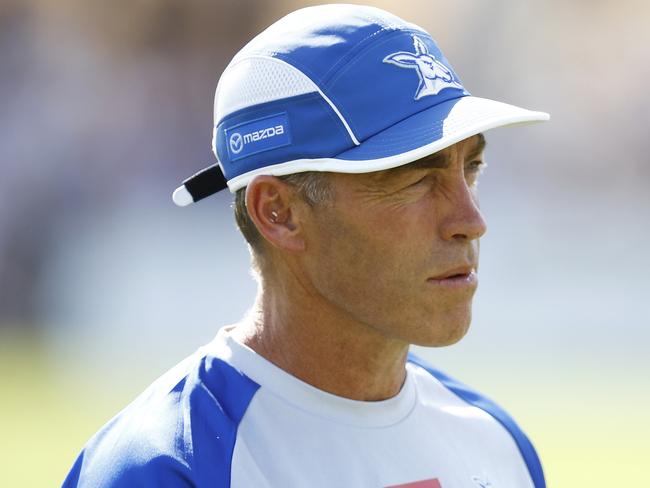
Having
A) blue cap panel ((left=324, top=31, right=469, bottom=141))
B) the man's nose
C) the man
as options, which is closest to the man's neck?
the man

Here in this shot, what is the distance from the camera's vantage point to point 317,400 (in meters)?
2.13

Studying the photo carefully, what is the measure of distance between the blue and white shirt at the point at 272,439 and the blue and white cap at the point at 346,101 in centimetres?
41

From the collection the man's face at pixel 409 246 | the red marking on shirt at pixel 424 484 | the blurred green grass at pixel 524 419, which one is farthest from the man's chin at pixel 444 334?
the blurred green grass at pixel 524 419

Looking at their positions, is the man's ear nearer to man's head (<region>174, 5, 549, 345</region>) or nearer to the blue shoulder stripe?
man's head (<region>174, 5, 549, 345</region>)

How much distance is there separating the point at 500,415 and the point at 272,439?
65cm

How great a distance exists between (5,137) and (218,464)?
9.38 m

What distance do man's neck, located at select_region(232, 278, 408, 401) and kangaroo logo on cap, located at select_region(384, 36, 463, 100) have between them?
18.8 inches

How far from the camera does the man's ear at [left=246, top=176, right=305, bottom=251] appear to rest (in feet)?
7.04

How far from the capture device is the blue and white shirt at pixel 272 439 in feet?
6.30

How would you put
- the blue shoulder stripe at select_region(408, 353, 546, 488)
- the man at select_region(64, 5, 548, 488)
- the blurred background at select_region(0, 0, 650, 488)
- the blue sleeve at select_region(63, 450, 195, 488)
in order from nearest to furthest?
1. the blue sleeve at select_region(63, 450, 195, 488)
2. the man at select_region(64, 5, 548, 488)
3. the blue shoulder stripe at select_region(408, 353, 546, 488)
4. the blurred background at select_region(0, 0, 650, 488)

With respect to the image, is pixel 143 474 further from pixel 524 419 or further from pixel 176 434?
pixel 524 419

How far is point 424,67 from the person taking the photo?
2.12m

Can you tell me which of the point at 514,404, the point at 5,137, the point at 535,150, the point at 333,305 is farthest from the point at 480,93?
the point at 333,305

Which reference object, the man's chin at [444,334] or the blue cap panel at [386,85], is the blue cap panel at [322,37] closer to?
the blue cap panel at [386,85]
